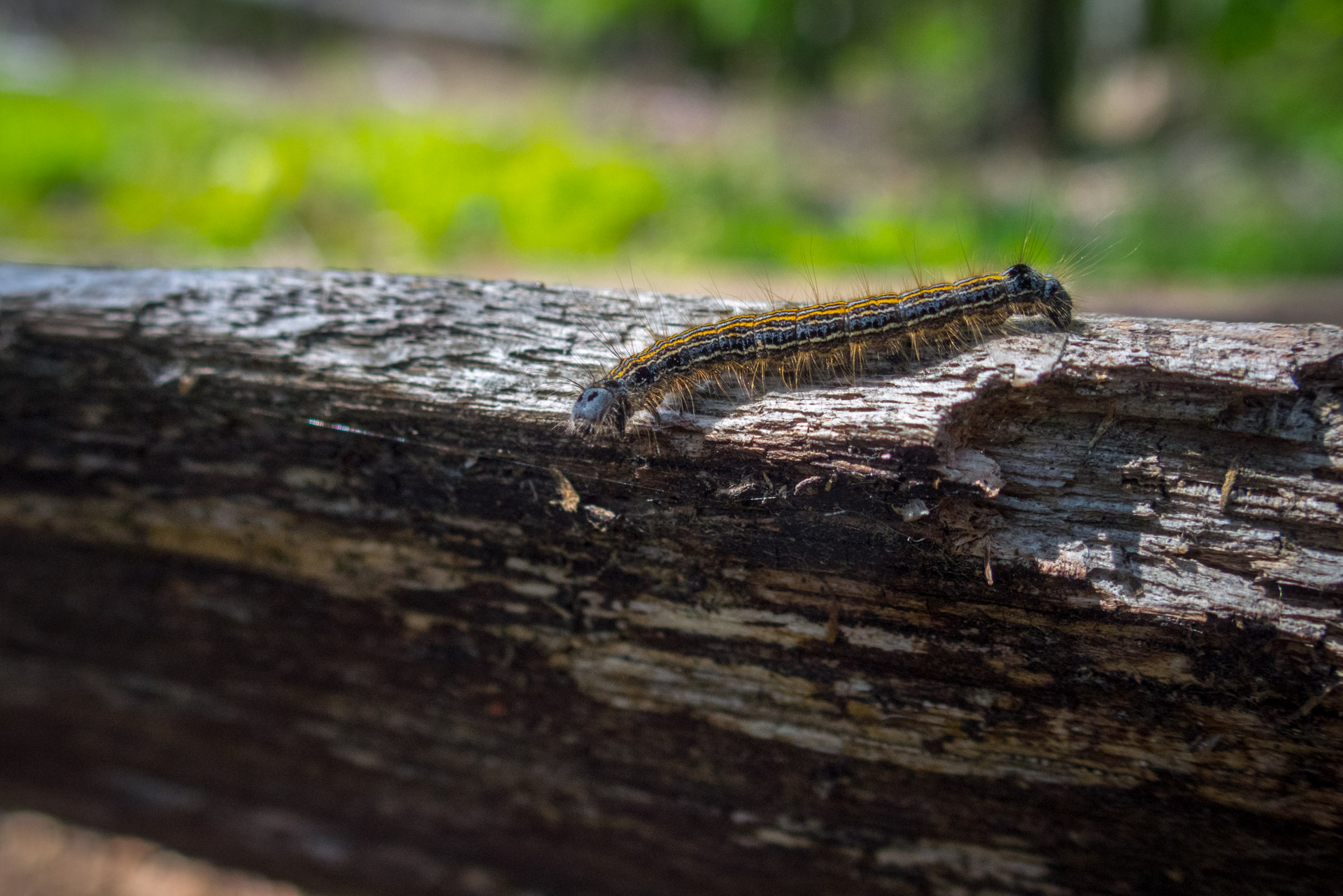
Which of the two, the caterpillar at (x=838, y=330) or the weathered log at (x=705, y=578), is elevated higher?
the caterpillar at (x=838, y=330)

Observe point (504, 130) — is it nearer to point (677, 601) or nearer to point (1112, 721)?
point (677, 601)

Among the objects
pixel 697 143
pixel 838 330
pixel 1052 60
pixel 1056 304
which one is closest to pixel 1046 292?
pixel 1056 304

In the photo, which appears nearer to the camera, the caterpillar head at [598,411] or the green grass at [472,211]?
the caterpillar head at [598,411]

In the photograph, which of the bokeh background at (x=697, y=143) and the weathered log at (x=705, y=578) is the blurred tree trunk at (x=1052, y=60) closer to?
the bokeh background at (x=697, y=143)

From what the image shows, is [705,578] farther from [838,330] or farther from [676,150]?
[676,150]

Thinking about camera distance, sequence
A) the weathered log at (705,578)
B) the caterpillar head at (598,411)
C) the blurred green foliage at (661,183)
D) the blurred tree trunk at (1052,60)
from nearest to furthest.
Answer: the weathered log at (705,578), the caterpillar head at (598,411), the blurred green foliage at (661,183), the blurred tree trunk at (1052,60)

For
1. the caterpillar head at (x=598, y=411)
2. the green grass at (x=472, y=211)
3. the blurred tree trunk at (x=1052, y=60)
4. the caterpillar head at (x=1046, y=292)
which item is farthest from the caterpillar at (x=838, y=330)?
the blurred tree trunk at (x=1052, y=60)

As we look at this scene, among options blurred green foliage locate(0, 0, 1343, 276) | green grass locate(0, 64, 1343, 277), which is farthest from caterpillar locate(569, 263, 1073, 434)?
green grass locate(0, 64, 1343, 277)

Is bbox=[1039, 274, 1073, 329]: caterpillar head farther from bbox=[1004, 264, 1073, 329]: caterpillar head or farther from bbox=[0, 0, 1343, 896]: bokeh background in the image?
bbox=[0, 0, 1343, 896]: bokeh background
